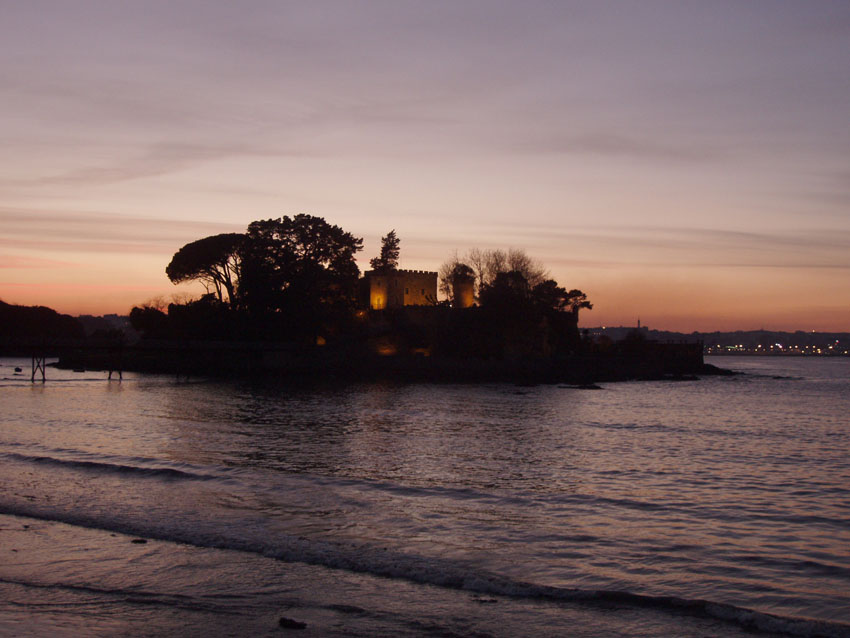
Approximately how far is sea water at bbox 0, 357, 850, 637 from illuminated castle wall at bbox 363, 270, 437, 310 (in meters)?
72.0

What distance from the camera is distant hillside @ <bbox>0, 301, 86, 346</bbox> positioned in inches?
4819

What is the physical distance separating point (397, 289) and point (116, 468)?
84.1 m

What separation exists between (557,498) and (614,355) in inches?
3255

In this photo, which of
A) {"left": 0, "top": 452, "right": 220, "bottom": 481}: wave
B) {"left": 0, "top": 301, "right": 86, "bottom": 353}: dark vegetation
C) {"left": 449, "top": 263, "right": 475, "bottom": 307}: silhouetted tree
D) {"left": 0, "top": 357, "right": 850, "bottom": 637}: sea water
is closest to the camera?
{"left": 0, "top": 357, "right": 850, "bottom": 637}: sea water

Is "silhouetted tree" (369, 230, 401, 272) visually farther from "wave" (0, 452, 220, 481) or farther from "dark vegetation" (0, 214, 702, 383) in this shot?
"wave" (0, 452, 220, 481)

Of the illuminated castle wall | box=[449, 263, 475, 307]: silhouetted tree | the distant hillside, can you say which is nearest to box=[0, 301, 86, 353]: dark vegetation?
the distant hillside

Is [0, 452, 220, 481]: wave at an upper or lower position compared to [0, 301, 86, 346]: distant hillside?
lower

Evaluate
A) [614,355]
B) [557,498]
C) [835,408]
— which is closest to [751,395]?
[835,408]

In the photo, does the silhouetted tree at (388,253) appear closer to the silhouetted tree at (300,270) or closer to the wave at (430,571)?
the silhouetted tree at (300,270)

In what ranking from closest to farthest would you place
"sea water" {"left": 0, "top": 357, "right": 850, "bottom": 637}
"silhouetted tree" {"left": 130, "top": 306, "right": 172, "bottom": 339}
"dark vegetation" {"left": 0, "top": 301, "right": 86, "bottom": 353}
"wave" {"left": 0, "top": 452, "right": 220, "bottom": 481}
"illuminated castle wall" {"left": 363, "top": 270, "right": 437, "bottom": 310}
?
"sea water" {"left": 0, "top": 357, "right": 850, "bottom": 637} → "wave" {"left": 0, "top": 452, "right": 220, "bottom": 481} → "silhouetted tree" {"left": 130, "top": 306, "right": 172, "bottom": 339} → "illuminated castle wall" {"left": 363, "top": 270, "right": 437, "bottom": 310} → "dark vegetation" {"left": 0, "top": 301, "right": 86, "bottom": 353}

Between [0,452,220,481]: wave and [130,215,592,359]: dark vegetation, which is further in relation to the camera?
[130,215,592,359]: dark vegetation

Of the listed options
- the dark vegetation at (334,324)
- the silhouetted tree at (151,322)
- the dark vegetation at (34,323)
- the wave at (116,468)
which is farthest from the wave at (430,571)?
the dark vegetation at (34,323)

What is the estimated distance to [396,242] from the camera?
119 metres

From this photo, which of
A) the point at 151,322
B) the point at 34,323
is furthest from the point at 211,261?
the point at 34,323
